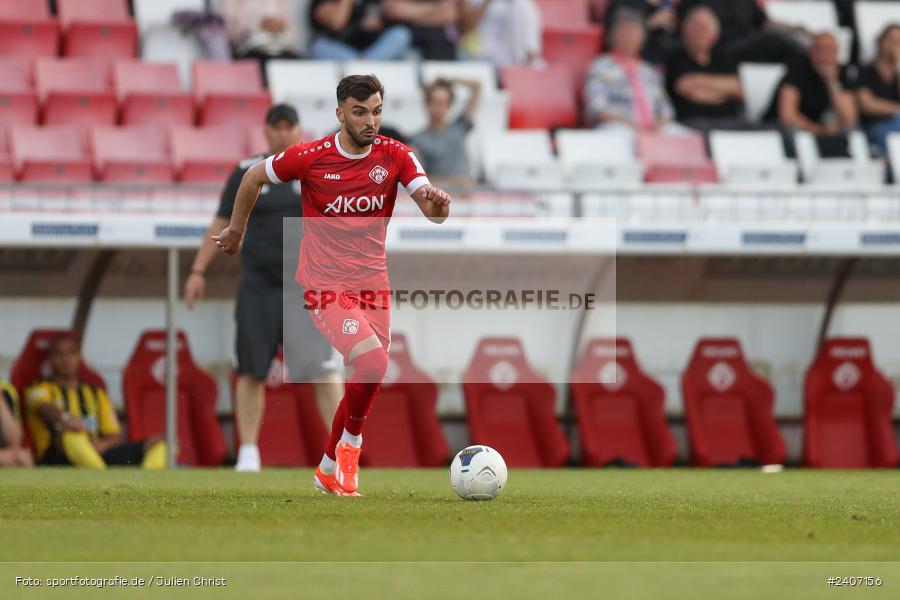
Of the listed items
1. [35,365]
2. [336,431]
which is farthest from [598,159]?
[336,431]

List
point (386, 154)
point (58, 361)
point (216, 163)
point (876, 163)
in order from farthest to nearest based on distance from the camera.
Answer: point (876, 163) < point (216, 163) < point (58, 361) < point (386, 154)

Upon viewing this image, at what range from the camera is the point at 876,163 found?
14039 millimetres

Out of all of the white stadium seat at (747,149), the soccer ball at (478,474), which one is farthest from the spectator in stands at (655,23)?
the soccer ball at (478,474)

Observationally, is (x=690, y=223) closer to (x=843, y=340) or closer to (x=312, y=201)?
(x=843, y=340)

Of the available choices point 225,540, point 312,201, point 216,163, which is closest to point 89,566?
Result: point 225,540

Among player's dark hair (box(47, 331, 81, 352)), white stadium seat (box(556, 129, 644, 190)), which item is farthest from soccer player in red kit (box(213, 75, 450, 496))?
white stadium seat (box(556, 129, 644, 190))

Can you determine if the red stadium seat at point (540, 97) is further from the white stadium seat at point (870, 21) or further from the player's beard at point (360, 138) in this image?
the player's beard at point (360, 138)

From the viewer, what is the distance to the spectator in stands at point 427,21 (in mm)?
15109

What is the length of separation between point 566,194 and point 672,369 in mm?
2177

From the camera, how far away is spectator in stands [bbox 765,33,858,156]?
15008mm

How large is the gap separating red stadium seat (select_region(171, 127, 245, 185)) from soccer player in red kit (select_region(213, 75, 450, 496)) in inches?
203

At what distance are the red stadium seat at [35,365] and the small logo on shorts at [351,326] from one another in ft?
16.0

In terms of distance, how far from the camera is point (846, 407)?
1274cm

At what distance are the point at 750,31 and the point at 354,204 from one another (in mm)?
10004
